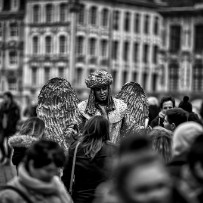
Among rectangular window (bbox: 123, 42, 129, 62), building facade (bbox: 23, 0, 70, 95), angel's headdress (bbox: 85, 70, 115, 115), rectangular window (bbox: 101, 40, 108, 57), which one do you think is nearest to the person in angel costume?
angel's headdress (bbox: 85, 70, 115, 115)

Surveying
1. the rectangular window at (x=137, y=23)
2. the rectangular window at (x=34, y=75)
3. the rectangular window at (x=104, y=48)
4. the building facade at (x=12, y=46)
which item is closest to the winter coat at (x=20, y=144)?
the rectangular window at (x=104, y=48)

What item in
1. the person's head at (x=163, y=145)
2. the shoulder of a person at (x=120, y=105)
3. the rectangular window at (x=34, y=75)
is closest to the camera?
the person's head at (x=163, y=145)

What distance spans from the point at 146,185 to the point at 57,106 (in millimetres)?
5129

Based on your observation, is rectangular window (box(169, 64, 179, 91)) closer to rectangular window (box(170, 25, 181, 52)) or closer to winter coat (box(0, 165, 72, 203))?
rectangular window (box(170, 25, 181, 52))

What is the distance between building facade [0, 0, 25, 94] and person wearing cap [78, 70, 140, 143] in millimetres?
62761

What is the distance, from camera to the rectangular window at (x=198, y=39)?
57.2 meters

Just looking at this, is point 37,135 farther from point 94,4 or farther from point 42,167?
point 94,4

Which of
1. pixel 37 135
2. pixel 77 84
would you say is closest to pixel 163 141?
pixel 37 135

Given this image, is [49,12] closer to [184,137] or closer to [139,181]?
[184,137]

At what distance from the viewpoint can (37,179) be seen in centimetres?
536

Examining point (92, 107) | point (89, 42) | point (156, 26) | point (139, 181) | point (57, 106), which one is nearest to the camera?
point (139, 181)

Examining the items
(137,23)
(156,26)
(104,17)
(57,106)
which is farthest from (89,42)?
(57,106)

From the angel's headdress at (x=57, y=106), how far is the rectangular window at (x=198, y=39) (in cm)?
4841

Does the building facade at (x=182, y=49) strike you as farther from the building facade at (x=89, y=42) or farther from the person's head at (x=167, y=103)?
the person's head at (x=167, y=103)
